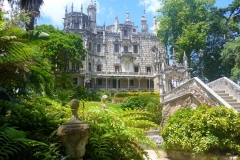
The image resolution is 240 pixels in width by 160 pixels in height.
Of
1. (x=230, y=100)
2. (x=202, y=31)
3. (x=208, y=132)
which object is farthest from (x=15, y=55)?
(x=202, y=31)

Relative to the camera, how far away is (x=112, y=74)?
128ft

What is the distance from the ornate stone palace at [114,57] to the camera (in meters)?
38.8

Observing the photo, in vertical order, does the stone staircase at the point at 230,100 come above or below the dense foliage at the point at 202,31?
below

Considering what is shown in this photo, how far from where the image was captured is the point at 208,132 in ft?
23.1

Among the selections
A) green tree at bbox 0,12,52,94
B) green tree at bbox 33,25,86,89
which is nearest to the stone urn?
green tree at bbox 0,12,52,94

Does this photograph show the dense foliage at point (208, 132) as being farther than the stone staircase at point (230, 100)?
No

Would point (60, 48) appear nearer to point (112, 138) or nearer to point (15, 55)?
point (15, 55)

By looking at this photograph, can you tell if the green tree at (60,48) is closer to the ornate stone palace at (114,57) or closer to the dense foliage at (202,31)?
the ornate stone palace at (114,57)

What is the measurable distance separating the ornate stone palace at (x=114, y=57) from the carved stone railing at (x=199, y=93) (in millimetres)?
26416

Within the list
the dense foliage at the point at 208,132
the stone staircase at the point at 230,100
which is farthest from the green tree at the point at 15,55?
the stone staircase at the point at 230,100

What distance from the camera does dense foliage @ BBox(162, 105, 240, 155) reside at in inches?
267

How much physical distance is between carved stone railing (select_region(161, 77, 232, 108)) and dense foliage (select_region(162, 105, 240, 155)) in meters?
0.92

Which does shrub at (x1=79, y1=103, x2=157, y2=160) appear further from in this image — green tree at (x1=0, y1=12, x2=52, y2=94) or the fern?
green tree at (x1=0, y1=12, x2=52, y2=94)

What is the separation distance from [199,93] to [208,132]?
9.11ft
